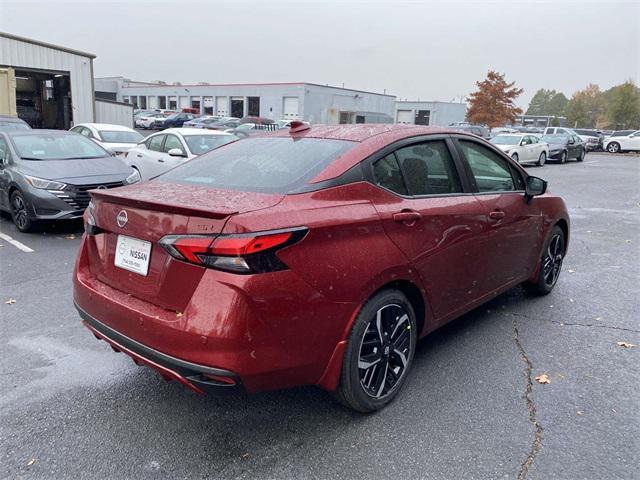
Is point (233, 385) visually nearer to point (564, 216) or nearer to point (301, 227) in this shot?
point (301, 227)

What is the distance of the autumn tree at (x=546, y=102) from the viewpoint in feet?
463

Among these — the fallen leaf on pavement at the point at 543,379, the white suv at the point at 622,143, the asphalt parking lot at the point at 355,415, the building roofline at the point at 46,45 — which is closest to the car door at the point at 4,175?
the asphalt parking lot at the point at 355,415

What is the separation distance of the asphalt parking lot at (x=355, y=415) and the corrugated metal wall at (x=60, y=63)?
1976 cm

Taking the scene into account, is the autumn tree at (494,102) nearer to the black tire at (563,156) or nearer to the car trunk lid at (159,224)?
the black tire at (563,156)

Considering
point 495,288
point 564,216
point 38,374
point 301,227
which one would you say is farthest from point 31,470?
point 564,216

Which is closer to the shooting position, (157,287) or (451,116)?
(157,287)

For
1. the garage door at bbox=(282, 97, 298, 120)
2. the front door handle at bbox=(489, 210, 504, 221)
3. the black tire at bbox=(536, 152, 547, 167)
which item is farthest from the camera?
the garage door at bbox=(282, 97, 298, 120)

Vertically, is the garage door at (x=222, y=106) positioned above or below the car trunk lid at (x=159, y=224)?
above

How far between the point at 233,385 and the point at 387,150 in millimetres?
1701

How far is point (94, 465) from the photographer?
2471 mm

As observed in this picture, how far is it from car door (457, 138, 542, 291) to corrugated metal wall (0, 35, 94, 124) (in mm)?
21682

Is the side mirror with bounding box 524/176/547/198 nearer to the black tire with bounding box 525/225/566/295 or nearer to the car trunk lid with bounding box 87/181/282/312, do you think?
the black tire with bounding box 525/225/566/295

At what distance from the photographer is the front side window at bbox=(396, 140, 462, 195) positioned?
3.21 meters

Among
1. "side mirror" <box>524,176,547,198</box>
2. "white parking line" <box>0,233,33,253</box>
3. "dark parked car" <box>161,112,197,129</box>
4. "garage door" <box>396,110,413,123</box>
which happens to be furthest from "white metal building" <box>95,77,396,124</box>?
"side mirror" <box>524,176,547,198</box>
